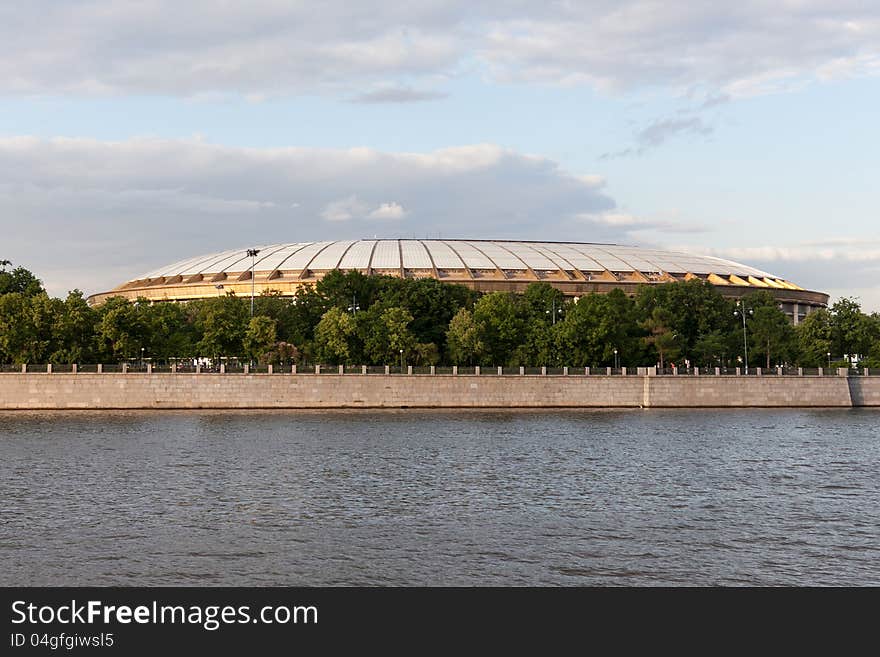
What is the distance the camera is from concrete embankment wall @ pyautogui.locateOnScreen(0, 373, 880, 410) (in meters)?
64.1

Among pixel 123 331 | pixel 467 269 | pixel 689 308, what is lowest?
pixel 123 331

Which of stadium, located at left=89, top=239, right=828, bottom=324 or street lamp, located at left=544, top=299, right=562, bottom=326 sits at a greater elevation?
stadium, located at left=89, top=239, right=828, bottom=324

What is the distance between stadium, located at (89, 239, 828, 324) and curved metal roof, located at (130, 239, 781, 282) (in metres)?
0.09

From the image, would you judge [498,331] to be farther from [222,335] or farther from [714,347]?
[222,335]

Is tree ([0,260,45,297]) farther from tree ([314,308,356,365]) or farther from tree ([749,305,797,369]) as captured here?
tree ([749,305,797,369])

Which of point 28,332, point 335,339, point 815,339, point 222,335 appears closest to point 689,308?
point 815,339

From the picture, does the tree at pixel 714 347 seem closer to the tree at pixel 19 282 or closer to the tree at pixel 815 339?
the tree at pixel 815 339

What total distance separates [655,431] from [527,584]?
33.4 metres

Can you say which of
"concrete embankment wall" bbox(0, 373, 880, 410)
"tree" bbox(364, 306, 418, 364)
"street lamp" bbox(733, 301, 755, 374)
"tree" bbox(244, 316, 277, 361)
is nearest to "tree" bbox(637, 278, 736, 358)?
"street lamp" bbox(733, 301, 755, 374)

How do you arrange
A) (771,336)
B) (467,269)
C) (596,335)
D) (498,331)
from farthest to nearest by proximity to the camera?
1. (467,269)
2. (771,336)
3. (498,331)
4. (596,335)

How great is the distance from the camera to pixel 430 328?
81062mm

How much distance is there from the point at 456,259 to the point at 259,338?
31902 millimetres

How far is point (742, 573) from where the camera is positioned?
18.6 meters
